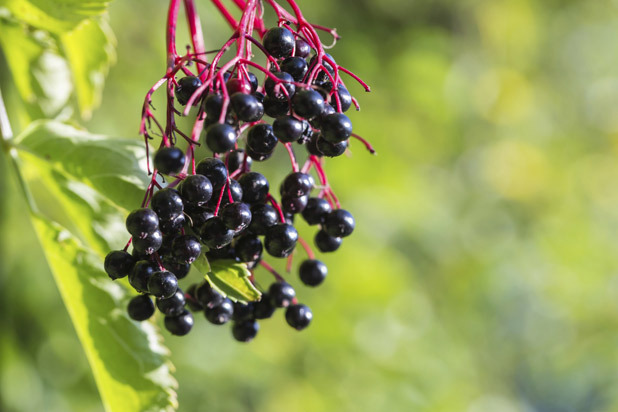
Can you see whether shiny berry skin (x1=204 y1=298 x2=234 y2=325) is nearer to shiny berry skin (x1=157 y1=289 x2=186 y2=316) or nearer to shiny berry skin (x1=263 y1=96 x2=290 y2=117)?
shiny berry skin (x1=157 y1=289 x2=186 y2=316)

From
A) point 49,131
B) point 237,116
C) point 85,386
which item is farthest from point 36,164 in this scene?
point 85,386

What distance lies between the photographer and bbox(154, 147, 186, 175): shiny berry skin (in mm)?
957

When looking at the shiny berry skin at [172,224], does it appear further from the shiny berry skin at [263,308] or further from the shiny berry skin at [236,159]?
the shiny berry skin at [263,308]

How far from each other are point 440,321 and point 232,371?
198 cm

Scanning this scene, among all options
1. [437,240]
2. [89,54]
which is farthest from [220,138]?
[437,240]

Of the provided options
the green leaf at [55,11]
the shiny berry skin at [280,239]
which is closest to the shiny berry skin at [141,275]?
the shiny berry skin at [280,239]

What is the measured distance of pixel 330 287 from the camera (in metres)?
3.48

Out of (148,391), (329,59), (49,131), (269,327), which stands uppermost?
(269,327)

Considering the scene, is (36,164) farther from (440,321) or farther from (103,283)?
(440,321)

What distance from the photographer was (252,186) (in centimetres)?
110

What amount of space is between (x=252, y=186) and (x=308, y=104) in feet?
0.66

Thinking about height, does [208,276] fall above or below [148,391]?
above

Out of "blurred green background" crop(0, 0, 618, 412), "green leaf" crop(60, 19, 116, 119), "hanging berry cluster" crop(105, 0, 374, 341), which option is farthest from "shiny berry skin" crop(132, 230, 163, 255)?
"blurred green background" crop(0, 0, 618, 412)

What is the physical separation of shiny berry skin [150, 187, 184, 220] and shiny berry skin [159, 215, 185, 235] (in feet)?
0.10
